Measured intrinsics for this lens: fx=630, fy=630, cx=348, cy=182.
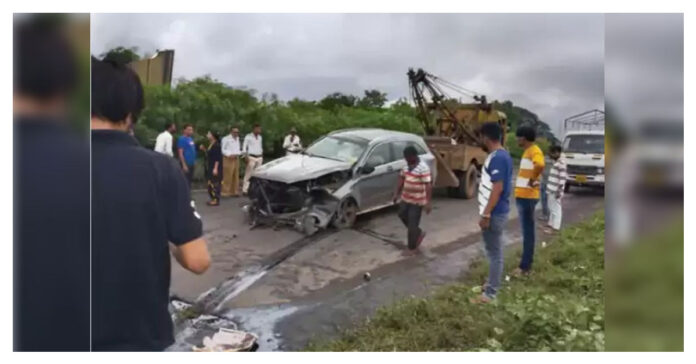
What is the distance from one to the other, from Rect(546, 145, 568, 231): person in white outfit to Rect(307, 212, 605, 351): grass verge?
0.10 metres

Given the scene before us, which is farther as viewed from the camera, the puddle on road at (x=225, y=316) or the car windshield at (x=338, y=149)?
the car windshield at (x=338, y=149)

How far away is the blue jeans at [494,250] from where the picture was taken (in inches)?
175

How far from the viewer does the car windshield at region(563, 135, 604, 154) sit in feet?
13.6

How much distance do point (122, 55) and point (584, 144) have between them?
3152 mm

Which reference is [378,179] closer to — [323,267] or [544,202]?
[323,267]

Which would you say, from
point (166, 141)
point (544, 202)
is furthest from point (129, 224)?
point (544, 202)

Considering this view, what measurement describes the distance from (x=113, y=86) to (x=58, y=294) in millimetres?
1439

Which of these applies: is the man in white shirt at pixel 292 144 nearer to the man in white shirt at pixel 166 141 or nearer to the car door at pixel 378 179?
the car door at pixel 378 179

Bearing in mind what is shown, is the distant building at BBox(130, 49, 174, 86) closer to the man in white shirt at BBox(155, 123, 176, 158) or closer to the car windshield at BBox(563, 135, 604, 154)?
the man in white shirt at BBox(155, 123, 176, 158)

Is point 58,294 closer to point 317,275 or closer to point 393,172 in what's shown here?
point 317,275

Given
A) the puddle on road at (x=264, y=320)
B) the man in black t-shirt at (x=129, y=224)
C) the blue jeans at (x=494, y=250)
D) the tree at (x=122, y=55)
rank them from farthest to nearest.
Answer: the blue jeans at (x=494, y=250) < the puddle on road at (x=264, y=320) < the tree at (x=122, y=55) < the man in black t-shirt at (x=129, y=224)

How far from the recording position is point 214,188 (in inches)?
175

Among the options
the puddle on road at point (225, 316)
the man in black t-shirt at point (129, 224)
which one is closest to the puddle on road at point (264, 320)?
the puddle on road at point (225, 316)
